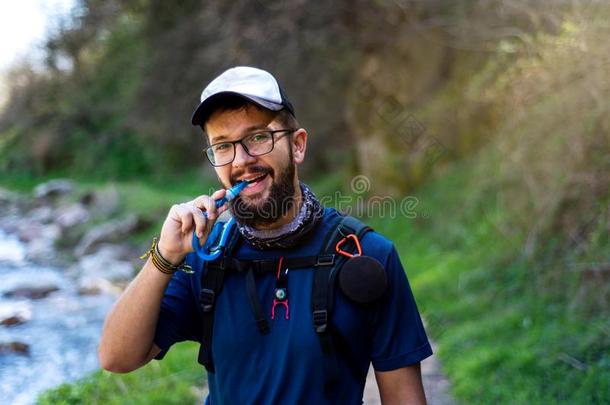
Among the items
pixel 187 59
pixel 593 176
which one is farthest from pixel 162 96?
pixel 593 176

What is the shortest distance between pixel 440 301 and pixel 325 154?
8466 millimetres

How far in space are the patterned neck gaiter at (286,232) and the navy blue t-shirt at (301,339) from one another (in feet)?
0.10

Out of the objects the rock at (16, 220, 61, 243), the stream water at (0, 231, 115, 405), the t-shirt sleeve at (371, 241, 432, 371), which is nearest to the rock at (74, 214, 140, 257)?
the rock at (16, 220, 61, 243)

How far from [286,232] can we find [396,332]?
44cm

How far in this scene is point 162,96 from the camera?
16.8 metres

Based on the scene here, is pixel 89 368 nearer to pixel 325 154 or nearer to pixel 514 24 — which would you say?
pixel 514 24

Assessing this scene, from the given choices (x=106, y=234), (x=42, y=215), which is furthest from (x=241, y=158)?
(x=42, y=215)

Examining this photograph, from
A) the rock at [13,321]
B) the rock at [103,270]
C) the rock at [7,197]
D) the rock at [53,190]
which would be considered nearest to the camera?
the rock at [13,321]

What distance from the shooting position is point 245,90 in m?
1.89

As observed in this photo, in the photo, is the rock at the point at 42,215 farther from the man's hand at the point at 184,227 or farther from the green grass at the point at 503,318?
the man's hand at the point at 184,227

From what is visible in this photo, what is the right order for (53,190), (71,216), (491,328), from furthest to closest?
1. (53,190)
2. (71,216)
3. (491,328)

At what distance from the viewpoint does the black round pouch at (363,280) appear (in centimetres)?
173

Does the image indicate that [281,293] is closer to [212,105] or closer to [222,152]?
[222,152]

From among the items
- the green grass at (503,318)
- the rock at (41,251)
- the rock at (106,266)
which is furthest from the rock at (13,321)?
the green grass at (503,318)
